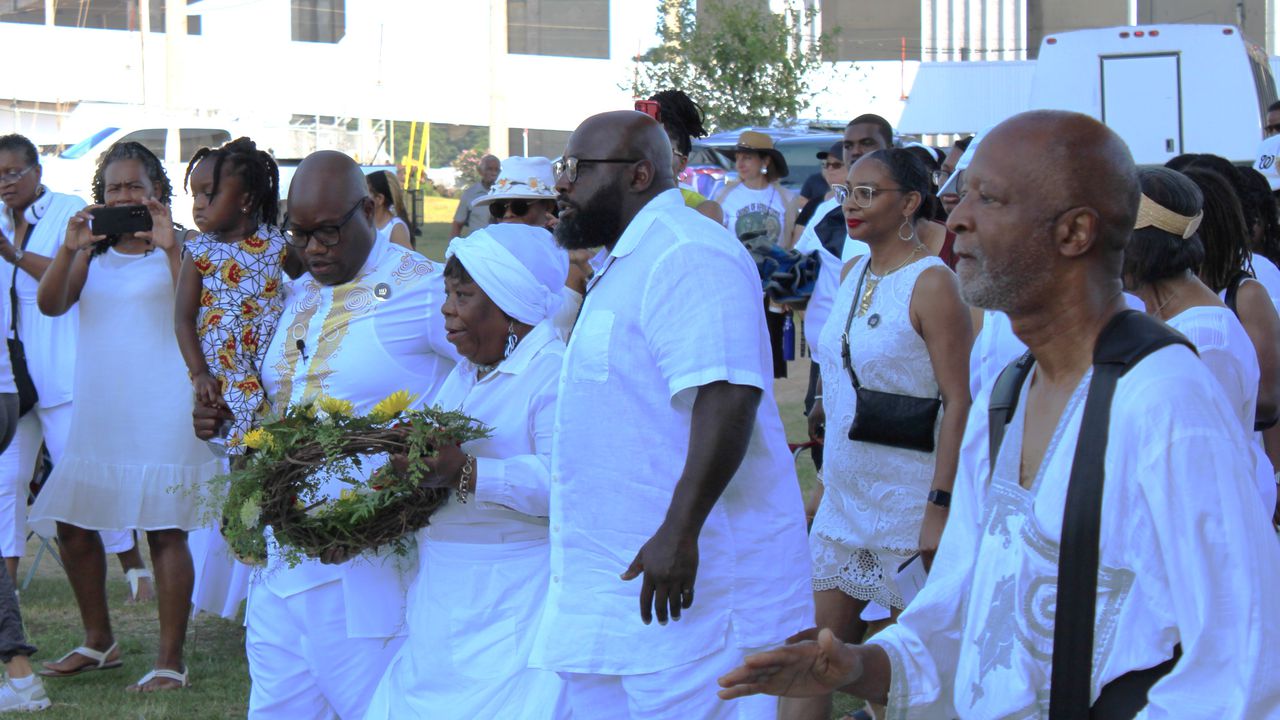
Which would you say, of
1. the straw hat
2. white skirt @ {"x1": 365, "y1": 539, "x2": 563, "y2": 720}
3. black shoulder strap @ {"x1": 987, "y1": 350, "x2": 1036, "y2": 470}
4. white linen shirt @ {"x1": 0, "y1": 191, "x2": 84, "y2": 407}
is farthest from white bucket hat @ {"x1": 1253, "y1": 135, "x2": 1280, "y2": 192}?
black shoulder strap @ {"x1": 987, "y1": 350, "x2": 1036, "y2": 470}

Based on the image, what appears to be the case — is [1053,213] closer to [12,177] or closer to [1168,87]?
[12,177]

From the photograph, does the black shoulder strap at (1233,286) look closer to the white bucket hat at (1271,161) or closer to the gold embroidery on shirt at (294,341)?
the gold embroidery on shirt at (294,341)

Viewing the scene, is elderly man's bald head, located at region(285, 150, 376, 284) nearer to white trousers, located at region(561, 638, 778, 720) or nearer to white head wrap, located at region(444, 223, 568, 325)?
white head wrap, located at region(444, 223, 568, 325)

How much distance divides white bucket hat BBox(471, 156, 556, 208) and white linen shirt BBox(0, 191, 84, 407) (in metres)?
2.32

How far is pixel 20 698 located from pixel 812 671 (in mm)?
4642

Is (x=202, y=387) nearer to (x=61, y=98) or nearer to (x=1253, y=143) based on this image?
(x=1253, y=143)

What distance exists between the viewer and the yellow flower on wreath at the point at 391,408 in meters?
4.10

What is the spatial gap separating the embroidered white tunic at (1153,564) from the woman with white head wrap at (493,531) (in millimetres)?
1949

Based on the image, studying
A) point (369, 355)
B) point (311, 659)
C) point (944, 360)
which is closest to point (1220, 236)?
point (944, 360)

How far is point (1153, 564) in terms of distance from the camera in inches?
81.1

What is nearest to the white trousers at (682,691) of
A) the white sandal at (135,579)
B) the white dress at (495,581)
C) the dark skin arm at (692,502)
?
the dark skin arm at (692,502)

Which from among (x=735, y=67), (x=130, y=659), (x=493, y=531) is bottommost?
(x=130, y=659)

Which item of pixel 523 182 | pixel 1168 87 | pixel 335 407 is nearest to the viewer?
pixel 335 407

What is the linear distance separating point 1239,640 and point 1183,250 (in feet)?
6.65
